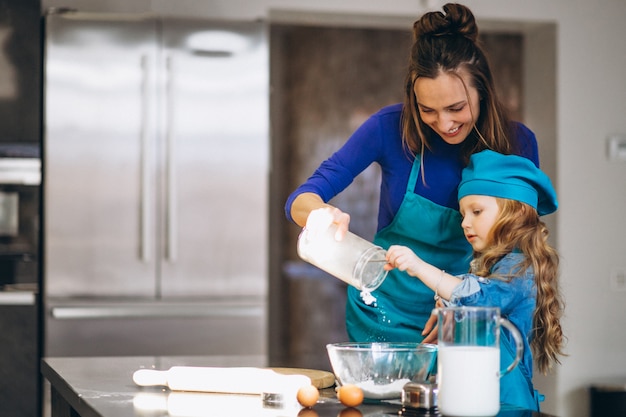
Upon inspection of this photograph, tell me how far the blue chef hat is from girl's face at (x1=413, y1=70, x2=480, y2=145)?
0.11 meters

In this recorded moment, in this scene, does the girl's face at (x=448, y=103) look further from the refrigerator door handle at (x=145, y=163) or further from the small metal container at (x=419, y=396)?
the refrigerator door handle at (x=145, y=163)

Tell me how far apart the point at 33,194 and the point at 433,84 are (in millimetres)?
2280

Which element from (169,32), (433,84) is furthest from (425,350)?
(169,32)

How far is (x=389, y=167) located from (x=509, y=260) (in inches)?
19.1

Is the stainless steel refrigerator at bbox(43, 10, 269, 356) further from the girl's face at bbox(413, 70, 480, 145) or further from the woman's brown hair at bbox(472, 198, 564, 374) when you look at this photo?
the woman's brown hair at bbox(472, 198, 564, 374)

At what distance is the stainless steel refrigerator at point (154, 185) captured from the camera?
3.66 m

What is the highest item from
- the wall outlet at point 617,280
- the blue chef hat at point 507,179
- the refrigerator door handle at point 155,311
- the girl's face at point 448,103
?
the girl's face at point 448,103

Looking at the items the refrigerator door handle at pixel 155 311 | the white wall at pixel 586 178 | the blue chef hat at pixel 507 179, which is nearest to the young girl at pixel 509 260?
the blue chef hat at pixel 507 179

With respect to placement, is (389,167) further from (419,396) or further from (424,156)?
(419,396)

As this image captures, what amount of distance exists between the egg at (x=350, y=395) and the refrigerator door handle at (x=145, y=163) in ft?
7.76

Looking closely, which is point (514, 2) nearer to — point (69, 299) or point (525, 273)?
point (69, 299)

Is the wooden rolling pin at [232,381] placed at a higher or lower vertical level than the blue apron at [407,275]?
lower

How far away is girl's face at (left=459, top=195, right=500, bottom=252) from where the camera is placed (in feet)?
6.12

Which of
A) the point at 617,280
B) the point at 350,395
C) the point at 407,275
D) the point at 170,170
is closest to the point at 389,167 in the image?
the point at 407,275
